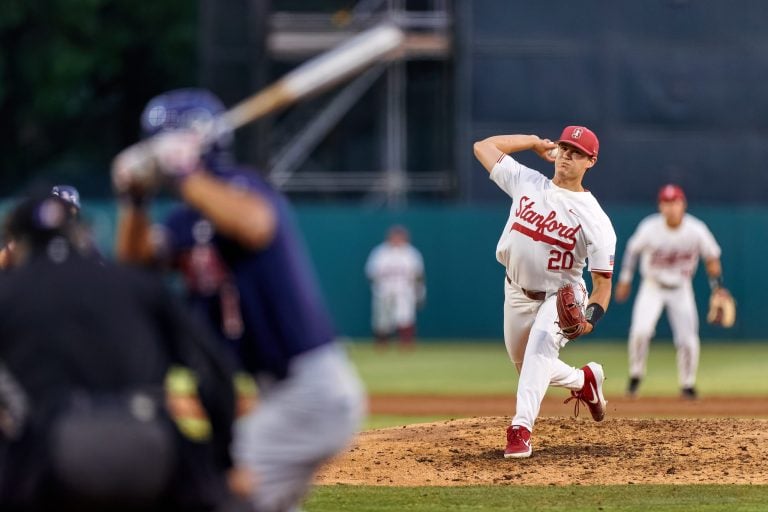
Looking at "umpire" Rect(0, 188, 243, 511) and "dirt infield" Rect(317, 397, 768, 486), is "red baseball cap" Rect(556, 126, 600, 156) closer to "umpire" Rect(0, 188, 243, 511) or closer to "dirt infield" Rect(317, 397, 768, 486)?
"dirt infield" Rect(317, 397, 768, 486)

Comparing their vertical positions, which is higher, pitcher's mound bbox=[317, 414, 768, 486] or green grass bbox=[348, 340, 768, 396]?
pitcher's mound bbox=[317, 414, 768, 486]

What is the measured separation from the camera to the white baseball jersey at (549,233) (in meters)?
9.39

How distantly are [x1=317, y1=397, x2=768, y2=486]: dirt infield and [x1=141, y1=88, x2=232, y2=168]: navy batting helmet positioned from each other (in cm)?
449

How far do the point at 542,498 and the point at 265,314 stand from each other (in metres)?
3.84

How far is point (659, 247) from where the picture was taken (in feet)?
51.3

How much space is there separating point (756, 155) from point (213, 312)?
20.2m

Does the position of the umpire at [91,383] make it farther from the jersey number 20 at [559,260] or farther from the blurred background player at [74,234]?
the jersey number 20 at [559,260]

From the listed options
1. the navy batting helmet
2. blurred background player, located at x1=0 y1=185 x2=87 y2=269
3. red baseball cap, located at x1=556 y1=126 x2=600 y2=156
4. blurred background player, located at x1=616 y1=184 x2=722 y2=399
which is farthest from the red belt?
blurred background player, located at x1=616 y1=184 x2=722 y2=399

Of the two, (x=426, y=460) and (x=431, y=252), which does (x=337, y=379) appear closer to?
(x=426, y=460)

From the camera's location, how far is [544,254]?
31.2 feet

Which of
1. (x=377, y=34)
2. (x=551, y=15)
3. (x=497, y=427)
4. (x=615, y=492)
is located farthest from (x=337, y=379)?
(x=377, y=34)

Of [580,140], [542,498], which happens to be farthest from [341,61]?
[542,498]

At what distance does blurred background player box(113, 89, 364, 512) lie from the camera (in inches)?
183

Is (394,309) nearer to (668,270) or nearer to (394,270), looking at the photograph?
(394,270)
